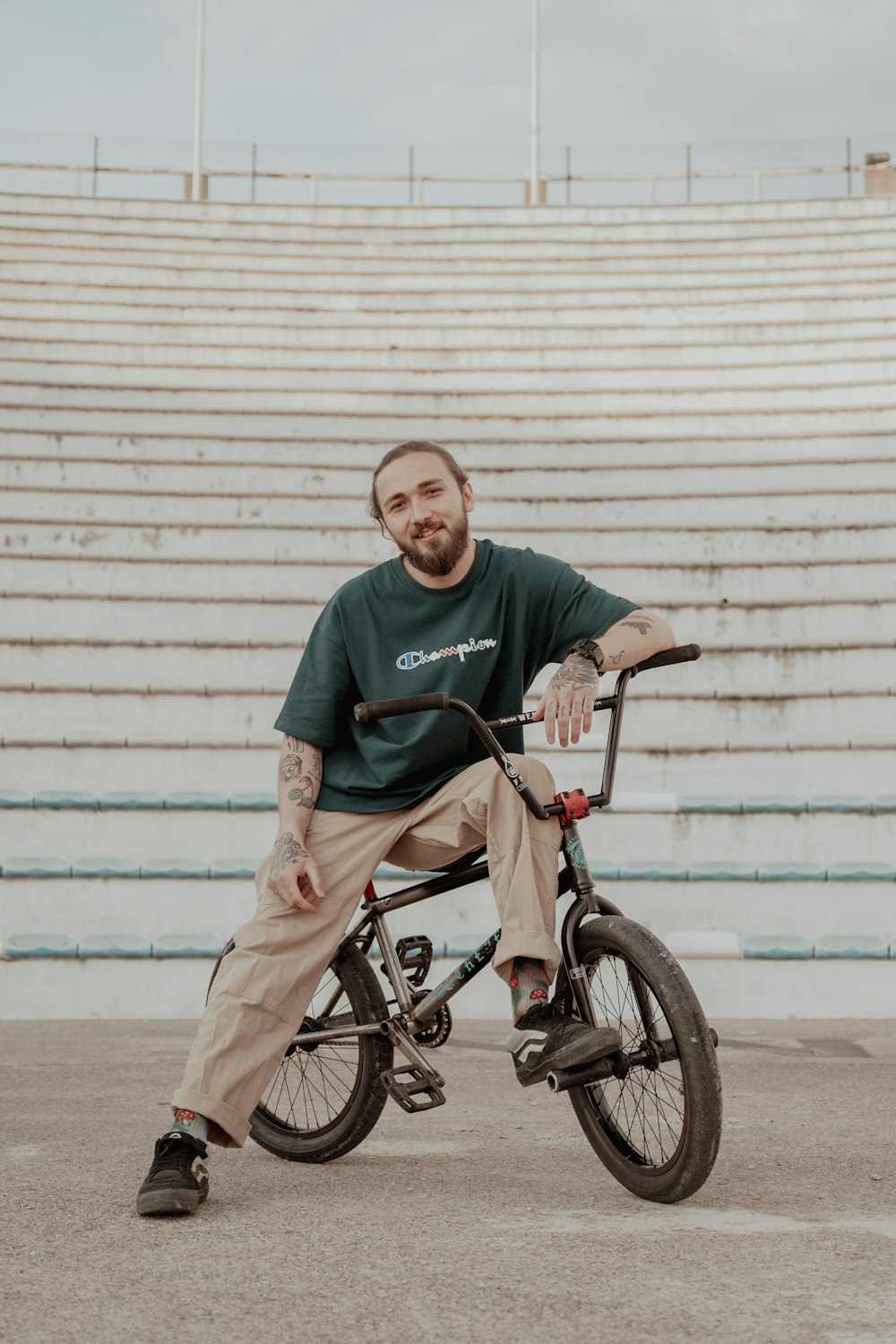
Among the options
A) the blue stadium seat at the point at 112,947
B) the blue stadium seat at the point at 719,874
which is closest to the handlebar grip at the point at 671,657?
the blue stadium seat at the point at 719,874

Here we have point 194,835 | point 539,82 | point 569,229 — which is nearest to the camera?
point 194,835

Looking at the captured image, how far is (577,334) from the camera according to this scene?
28.8 ft

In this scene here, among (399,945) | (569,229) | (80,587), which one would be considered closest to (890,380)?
(569,229)

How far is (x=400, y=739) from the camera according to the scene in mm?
2191

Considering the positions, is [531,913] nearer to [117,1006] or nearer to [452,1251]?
[452,1251]

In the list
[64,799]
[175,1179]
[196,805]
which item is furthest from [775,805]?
[175,1179]

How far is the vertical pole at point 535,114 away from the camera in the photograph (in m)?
14.0

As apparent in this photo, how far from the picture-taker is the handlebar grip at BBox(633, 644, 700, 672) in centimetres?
201

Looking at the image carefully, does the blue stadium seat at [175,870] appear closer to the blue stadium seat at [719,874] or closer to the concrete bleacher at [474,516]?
the concrete bleacher at [474,516]

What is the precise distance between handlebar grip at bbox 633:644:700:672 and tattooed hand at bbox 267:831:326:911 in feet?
1.95

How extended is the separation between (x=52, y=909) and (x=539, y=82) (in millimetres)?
14295

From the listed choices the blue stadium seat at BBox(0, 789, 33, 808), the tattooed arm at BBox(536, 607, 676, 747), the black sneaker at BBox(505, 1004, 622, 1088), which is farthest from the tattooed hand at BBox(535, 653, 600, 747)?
the blue stadium seat at BBox(0, 789, 33, 808)

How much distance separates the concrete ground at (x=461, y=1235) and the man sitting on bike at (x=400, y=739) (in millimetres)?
228

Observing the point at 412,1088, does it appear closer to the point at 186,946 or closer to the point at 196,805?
the point at 186,946
